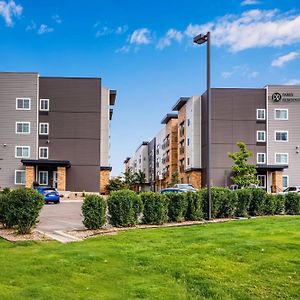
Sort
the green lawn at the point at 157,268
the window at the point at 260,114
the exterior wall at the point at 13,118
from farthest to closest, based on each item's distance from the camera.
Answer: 1. the window at the point at 260,114
2. the exterior wall at the point at 13,118
3. the green lawn at the point at 157,268

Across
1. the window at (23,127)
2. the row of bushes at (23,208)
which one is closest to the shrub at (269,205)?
the row of bushes at (23,208)

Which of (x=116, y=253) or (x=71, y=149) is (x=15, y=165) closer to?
(x=71, y=149)

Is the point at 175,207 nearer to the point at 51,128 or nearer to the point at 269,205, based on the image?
the point at 269,205

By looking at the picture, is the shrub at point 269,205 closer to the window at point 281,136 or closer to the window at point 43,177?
the window at point 43,177

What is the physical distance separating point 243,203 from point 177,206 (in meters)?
3.80

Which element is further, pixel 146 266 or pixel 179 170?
pixel 179 170

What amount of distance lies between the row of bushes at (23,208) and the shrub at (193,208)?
6021 mm

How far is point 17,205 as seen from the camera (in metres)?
14.9

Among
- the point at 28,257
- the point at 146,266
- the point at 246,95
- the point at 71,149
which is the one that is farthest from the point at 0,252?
A: the point at 246,95

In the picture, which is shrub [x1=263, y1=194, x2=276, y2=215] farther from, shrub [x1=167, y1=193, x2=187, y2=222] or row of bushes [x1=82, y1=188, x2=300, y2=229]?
shrub [x1=167, y1=193, x2=187, y2=222]

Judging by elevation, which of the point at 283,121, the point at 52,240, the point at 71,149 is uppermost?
the point at 283,121

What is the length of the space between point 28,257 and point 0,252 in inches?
46.7

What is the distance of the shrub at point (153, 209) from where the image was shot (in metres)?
17.2

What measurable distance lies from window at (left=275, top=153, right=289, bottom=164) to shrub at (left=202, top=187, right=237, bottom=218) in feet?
147
